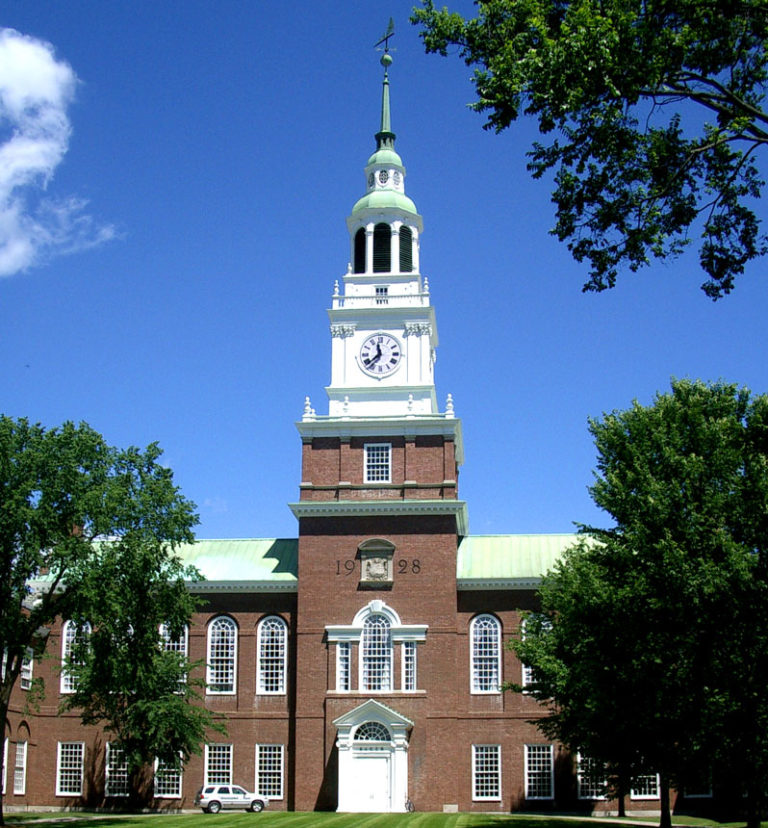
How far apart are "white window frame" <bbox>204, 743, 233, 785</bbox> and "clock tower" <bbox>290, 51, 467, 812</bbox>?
3.75 meters

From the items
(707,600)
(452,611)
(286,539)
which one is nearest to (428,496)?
(452,611)

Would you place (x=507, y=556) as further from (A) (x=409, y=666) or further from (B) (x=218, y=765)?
(B) (x=218, y=765)

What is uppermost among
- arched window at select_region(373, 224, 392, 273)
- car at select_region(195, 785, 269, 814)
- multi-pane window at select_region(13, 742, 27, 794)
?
arched window at select_region(373, 224, 392, 273)

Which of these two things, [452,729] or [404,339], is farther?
[404,339]

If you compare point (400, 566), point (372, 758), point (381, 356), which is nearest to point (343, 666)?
point (372, 758)

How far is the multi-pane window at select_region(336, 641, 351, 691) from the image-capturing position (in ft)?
154

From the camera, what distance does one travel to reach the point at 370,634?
47188 millimetres

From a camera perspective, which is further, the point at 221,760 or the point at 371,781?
the point at 221,760

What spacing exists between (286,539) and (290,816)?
1586 centimetres

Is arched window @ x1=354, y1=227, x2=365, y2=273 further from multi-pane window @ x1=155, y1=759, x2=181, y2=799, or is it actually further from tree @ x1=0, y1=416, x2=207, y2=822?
multi-pane window @ x1=155, y1=759, x2=181, y2=799

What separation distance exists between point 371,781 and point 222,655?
9096 millimetres

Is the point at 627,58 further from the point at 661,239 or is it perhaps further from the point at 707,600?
the point at 707,600

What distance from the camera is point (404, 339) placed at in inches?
1994

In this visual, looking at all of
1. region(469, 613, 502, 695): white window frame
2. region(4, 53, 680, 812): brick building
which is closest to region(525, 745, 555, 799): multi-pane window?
region(4, 53, 680, 812): brick building
